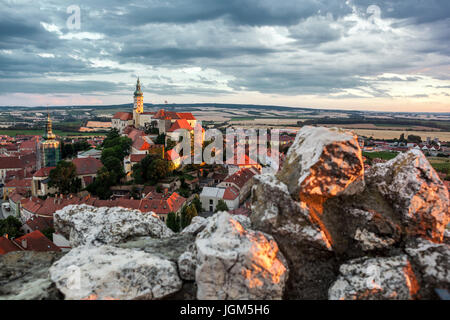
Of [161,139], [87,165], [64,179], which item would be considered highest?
[161,139]

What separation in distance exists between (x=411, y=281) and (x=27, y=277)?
→ 6.66 metres

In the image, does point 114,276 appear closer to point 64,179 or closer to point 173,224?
point 173,224

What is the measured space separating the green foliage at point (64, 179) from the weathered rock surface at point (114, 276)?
2218 inches

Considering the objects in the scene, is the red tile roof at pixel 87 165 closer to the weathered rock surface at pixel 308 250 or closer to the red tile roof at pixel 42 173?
the red tile roof at pixel 42 173

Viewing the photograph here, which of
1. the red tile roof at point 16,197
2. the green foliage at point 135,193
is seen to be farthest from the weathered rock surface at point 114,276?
the red tile roof at point 16,197

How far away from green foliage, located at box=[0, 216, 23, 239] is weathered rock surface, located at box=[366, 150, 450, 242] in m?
41.2

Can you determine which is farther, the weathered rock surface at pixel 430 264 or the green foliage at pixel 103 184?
the green foliage at pixel 103 184

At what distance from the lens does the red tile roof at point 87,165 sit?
62594mm

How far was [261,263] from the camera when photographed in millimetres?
5113

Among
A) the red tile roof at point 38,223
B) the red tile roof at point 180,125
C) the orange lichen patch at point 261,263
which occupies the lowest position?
the red tile roof at point 38,223

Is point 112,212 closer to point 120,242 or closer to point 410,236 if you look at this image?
point 120,242

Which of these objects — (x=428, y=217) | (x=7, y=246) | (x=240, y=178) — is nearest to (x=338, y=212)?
(x=428, y=217)
